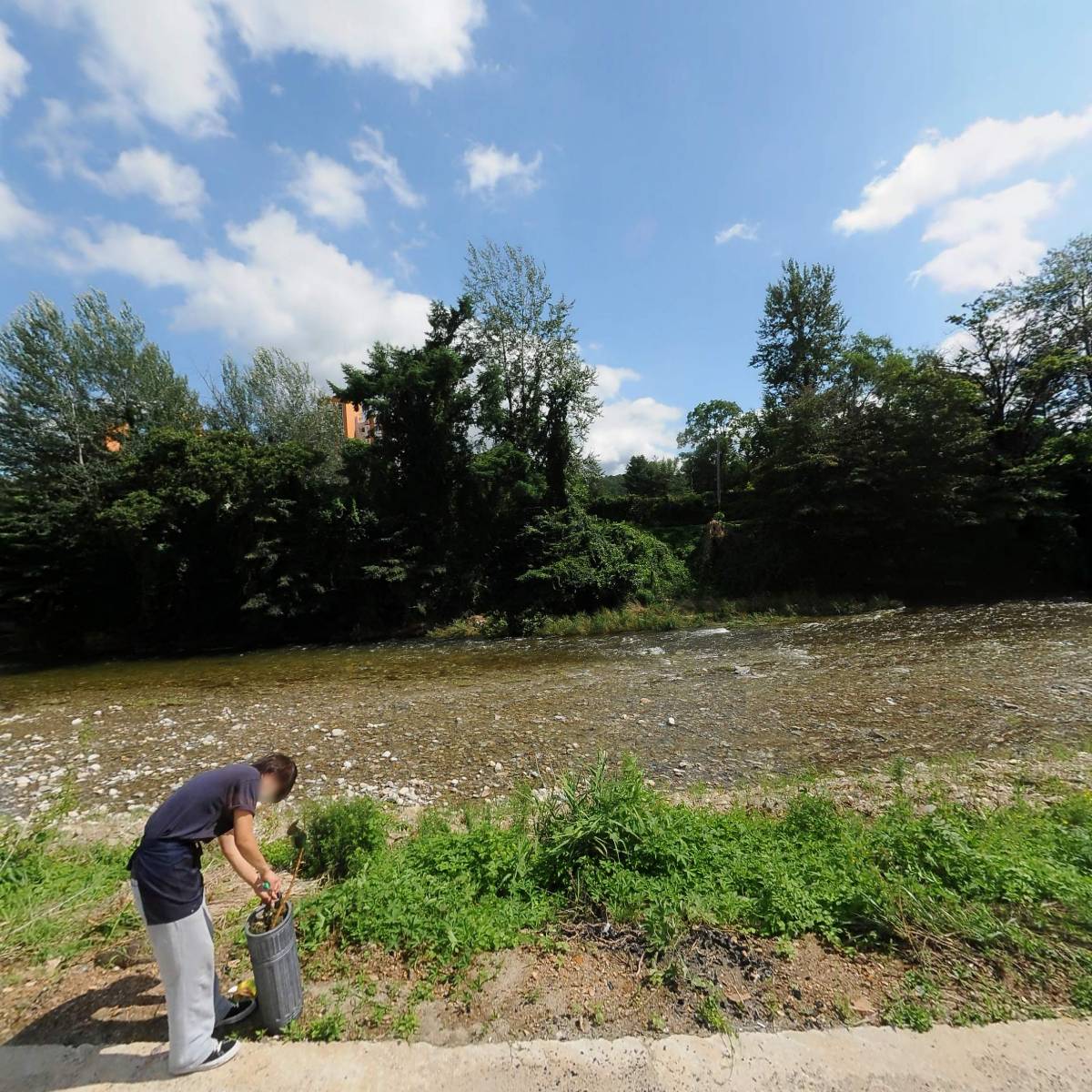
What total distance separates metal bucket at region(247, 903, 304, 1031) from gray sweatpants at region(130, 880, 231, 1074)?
24 cm

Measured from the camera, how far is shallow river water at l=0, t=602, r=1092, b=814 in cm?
784

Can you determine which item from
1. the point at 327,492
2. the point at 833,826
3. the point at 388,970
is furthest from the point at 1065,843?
the point at 327,492

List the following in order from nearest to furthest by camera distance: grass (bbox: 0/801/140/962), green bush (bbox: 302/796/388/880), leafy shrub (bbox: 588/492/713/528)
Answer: grass (bbox: 0/801/140/962), green bush (bbox: 302/796/388/880), leafy shrub (bbox: 588/492/713/528)

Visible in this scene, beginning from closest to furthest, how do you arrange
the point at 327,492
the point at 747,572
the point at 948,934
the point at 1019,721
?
the point at 948,934, the point at 1019,721, the point at 327,492, the point at 747,572

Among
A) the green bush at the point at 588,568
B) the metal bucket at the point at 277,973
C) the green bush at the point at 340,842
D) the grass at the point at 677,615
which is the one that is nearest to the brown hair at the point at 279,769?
the metal bucket at the point at 277,973

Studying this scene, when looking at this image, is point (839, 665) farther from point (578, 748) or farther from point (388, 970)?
point (388, 970)

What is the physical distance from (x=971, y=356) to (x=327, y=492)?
33.8 m

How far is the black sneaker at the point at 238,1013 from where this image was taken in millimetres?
3180

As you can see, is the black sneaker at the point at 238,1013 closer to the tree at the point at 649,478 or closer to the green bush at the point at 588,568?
the green bush at the point at 588,568

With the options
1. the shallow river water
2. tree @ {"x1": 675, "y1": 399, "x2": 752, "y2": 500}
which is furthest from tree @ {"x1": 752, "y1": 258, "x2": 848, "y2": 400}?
the shallow river water

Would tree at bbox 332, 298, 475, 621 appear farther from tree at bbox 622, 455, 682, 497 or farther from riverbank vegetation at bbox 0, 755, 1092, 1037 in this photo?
tree at bbox 622, 455, 682, 497

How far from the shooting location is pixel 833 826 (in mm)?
4738

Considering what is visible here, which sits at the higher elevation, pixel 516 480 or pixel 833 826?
pixel 516 480

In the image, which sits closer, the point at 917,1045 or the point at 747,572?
the point at 917,1045
